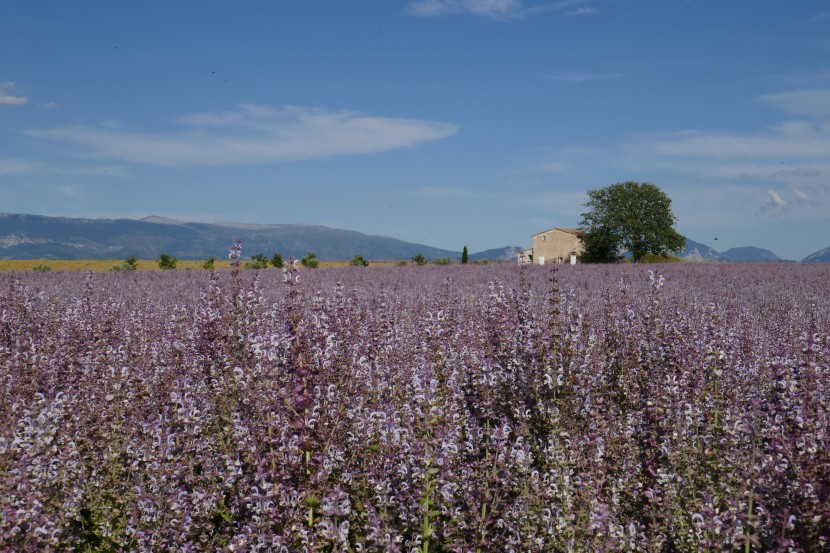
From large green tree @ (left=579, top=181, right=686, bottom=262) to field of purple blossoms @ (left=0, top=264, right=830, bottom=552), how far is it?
5697cm

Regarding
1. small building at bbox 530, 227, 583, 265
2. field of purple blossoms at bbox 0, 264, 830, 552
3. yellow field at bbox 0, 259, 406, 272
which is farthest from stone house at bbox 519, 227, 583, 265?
field of purple blossoms at bbox 0, 264, 830, 552

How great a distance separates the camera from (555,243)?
238 feet

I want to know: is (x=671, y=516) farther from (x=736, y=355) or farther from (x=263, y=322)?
(x=263, y=322)

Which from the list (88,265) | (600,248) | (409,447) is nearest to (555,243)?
(600,248)

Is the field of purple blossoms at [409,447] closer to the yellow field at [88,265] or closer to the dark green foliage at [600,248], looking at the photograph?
the yellow field at [88,265]

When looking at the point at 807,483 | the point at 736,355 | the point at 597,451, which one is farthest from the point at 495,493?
the point at 736,355

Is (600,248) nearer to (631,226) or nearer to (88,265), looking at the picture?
(631,226)

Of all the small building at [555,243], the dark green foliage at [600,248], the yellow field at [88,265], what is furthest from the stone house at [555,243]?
the yellow field at [88,265]

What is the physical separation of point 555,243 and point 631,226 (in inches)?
526

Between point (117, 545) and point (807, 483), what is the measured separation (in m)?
4.05

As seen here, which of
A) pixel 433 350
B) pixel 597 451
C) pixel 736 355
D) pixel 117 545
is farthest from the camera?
pixel 736 355

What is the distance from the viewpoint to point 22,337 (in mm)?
8023

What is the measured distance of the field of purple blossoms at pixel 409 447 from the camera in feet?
10.0

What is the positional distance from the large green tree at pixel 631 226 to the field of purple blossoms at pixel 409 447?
57.0 meters
